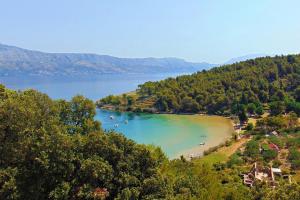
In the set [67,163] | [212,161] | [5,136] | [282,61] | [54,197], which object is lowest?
[212,161]

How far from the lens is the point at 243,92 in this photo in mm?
92625

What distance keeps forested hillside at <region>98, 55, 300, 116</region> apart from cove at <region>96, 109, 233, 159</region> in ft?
17.1

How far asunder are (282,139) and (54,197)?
42.0m

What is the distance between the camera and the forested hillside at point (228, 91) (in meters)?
89.7

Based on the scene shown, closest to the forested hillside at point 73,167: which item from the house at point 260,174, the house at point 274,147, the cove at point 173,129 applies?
the house at point 260,174

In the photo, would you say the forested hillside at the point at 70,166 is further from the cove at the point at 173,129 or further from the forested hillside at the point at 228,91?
the forested hillside at the point at 228,91

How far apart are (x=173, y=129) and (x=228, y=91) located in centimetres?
2857

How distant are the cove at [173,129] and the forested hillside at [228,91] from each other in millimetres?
5221

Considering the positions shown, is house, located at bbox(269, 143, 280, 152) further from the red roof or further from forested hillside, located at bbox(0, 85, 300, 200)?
forested hillside, located at bbox(0, 85, 300, 200)

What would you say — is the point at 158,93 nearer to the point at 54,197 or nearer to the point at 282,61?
the point at 282,61

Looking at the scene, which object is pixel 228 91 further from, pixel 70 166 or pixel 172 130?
pixel 70 166

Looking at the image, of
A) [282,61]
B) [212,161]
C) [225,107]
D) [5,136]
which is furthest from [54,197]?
[282,61]

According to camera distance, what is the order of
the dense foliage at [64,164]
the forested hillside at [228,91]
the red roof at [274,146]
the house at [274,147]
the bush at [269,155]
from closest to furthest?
1. the dense foliage at [64,164]
2. the bush at [269,155]
3. the house at [274,147]
4. the red roof at [274,146]
5. the forested hillside at [228,91]

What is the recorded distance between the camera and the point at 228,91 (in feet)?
316
